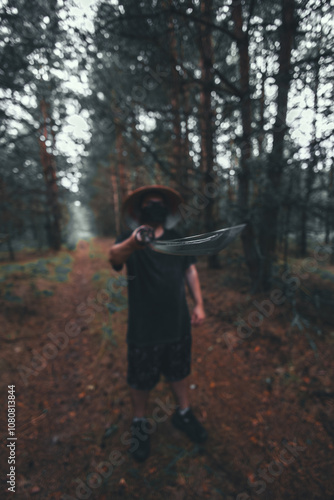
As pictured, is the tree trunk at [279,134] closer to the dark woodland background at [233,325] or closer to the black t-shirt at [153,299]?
the dark woodland background at [233,325]

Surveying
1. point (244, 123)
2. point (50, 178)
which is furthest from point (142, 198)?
point (50, 178)

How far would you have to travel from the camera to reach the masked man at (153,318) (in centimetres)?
217

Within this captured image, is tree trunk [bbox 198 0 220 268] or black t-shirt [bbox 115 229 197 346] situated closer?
black t-shirt [bbox 115 229 197 346]

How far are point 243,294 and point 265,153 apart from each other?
310 centimetres

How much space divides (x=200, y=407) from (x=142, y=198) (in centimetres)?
294

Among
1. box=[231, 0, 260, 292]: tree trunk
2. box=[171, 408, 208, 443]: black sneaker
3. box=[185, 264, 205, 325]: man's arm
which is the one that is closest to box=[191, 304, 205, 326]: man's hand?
box=[185, 264, 205, 325]: man's arm

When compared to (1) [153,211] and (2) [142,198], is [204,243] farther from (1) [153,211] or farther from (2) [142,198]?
(2) [142,198]

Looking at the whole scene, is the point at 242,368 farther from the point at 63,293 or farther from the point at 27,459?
the point at 63,293

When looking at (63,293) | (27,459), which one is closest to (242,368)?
(27,459)

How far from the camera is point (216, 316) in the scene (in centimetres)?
467

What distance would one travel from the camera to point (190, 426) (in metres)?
2.44

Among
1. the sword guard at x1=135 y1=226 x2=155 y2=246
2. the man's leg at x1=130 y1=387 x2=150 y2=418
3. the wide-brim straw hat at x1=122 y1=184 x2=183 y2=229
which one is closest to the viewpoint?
the sword guard at x1=135 y1=226 x2=155 y2=246

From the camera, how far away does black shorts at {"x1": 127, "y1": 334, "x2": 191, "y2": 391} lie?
7.19 ft

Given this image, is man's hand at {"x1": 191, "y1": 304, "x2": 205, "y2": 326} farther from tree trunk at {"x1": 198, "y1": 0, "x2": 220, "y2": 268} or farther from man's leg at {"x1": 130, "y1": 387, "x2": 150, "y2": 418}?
tree trunk at {"x1": 198, "y1": 0, "x2": 220, "y2": 268}
